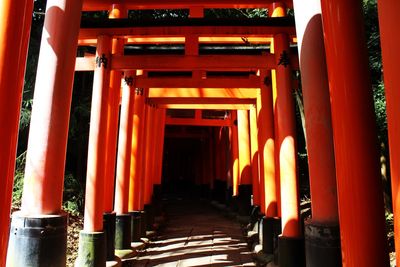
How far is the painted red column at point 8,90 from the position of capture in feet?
9.02

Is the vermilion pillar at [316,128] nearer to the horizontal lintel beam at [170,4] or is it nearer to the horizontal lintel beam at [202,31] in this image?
the horizontal lintel beam at [202,31]

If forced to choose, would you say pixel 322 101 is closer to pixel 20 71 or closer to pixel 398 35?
pixel 398 35

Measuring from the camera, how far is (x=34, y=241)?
404cm

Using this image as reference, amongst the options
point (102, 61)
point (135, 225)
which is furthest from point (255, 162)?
point (102, 61)

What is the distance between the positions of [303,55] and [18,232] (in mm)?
3753

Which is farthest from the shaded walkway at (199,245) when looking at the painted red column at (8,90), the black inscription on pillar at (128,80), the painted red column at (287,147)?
the painted red column at (8,90)

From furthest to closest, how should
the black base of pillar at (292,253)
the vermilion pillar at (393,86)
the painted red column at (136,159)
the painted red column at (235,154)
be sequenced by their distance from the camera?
the painted red column at (235,154)
the painted red column at (136,159)
the black base of pillar at (292,253)
the vermilion pillar at (393,86)

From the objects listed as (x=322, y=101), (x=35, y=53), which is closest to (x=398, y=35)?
(x=322, y=101)

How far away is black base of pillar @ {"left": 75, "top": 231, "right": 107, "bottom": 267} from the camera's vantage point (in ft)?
18.5

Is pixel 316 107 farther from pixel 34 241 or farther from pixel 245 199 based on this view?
pixel 245 199

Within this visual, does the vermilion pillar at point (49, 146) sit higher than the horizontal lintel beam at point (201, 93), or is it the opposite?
the horizontal lintel beam at point (201, 93)

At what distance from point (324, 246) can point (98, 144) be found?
147 inches

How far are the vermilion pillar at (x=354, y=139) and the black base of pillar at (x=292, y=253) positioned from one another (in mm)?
2413

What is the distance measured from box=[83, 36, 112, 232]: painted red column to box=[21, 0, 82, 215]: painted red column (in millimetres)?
1375
